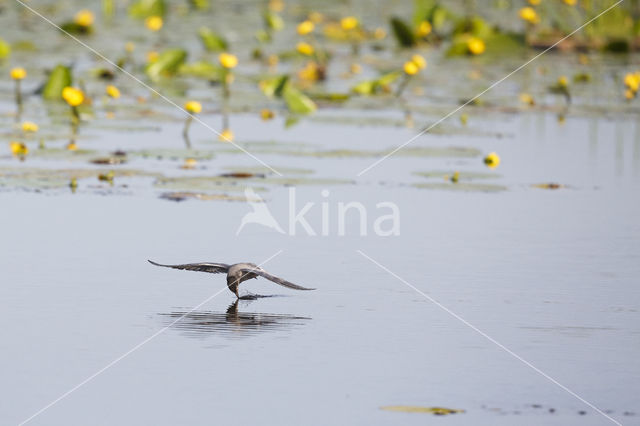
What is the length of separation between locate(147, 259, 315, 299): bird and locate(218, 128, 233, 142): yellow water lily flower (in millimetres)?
3047

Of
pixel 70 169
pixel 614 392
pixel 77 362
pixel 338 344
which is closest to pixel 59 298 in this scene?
pixel 77 362

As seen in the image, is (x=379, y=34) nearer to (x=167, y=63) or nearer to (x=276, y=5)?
(x=276, y=5)

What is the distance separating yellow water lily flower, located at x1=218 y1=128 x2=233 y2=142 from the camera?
7471 mm

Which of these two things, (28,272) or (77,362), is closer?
(77,362)

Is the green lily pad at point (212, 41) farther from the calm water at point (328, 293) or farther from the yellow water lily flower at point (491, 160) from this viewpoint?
the yellow water lily flower at point (491, 160)

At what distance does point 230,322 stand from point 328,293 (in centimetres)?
48

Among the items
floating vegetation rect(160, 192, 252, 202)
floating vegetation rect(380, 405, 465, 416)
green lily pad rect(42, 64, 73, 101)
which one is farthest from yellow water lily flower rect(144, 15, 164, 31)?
floating vegetation rect(380, 405, 465, 416)

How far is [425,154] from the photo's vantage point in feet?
22.9

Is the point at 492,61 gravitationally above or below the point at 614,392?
above

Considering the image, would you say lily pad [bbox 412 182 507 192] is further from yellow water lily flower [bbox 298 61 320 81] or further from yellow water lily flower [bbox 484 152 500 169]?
yellow water lily flower [bbox 298 61 320 81]

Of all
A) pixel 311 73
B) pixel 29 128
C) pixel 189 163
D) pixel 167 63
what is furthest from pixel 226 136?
pixel 311 73

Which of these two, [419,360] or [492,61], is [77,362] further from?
[492,61]

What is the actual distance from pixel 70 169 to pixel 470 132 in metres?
2.54

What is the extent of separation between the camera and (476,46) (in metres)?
11.4
